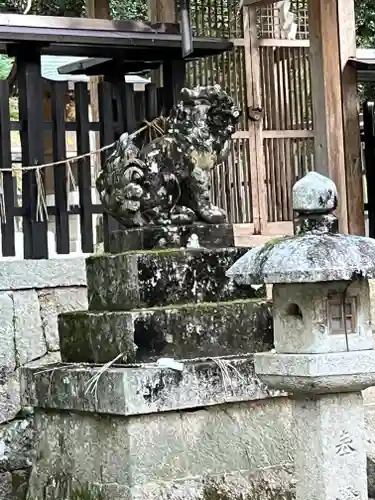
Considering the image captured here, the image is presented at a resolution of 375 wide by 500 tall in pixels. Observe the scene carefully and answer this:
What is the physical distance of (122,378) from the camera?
5.79 metres

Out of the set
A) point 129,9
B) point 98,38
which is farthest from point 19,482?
point 129,9

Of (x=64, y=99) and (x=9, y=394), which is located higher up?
(x=64, y=99)

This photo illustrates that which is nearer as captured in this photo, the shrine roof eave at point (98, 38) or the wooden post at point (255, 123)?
the shrine roof eave at point (98, 38)

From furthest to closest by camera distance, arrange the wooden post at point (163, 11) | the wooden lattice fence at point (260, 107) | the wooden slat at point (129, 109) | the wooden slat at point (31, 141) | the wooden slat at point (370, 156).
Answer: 1. the wooden slat at point (370, 156)
2. the wooden lattice fence at point (260, 107)
3. the wooden post at point (163, 11)
4. the wooden slat at point (129, 109)
5. the wooden slat at point (31, 141)

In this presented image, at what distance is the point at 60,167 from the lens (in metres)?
7.92

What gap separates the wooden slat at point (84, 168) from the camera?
313 inches

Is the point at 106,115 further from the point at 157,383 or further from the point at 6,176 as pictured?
the point at 157,383

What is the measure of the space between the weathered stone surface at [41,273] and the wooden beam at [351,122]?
2.78 m

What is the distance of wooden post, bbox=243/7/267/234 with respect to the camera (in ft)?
32.3

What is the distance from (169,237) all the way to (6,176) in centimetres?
177

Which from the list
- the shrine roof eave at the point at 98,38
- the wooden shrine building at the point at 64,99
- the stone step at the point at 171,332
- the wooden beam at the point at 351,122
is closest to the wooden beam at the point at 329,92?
the wooden beam at the point at 351,122

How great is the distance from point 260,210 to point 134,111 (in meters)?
2.14

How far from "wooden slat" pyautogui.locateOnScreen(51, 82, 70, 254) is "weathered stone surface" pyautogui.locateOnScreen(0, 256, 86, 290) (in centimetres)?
14

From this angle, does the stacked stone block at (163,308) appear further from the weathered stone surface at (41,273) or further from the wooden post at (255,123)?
the wooden post at (255,123)
